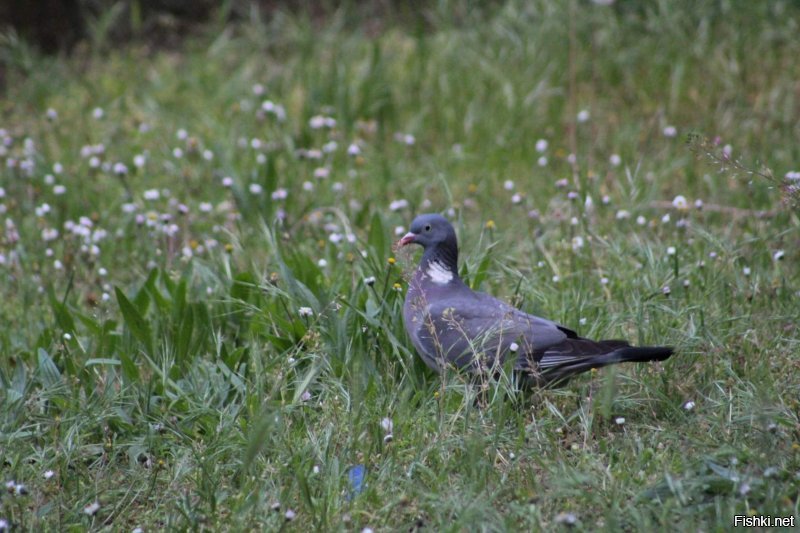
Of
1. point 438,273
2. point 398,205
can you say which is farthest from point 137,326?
point 398,205

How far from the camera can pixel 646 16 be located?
264 inches

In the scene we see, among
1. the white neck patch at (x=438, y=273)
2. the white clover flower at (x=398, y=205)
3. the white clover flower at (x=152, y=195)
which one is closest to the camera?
the white neck patch at (x=438, y=273)

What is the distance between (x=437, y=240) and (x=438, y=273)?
13cm

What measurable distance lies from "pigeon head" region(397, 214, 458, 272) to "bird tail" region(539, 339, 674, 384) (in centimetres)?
63

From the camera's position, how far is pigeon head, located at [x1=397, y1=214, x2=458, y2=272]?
12.5ft

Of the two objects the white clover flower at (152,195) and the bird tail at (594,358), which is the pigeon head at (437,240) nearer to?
the bird tail at (594,358)

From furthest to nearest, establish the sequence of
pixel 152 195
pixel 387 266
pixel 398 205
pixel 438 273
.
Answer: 1. pixel 152 195
2. pixel 398 205
3. pixel 387 266
4. pixel 438 273

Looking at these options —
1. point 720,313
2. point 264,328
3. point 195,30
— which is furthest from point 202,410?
point 195,30

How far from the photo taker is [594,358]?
10.6 ft

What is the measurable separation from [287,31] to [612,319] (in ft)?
13.5

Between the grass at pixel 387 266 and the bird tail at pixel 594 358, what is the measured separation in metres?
0.13

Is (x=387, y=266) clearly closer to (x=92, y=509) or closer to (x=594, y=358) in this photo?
(x=594, y=358)

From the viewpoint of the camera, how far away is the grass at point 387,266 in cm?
292

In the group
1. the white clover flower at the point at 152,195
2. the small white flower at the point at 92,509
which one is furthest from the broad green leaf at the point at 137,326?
the white clover flower at the point at 152,195
